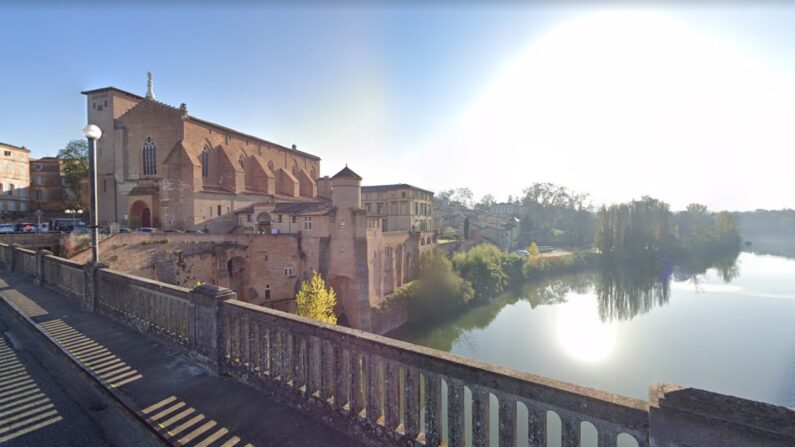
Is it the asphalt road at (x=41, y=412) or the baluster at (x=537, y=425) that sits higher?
the baluster at (x=537, y=425)

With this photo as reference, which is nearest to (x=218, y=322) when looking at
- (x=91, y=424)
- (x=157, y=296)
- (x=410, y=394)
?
(x=91, y=424)

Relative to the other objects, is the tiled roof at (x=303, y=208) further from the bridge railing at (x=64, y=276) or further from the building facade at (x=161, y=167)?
the bridge railing at (x=64, y=276)

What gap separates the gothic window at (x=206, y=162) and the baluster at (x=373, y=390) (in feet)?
107

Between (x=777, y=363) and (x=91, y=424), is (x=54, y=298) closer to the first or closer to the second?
(x=91, y=424)

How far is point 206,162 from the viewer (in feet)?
102

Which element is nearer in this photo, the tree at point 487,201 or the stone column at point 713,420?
the stone column at point 713,420

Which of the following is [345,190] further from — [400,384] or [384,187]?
[400,384]

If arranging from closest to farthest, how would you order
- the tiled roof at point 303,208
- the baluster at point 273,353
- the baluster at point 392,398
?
the baluster at point 392,398 < the baluster at point 273,353 < the tiled roof at point 303,208

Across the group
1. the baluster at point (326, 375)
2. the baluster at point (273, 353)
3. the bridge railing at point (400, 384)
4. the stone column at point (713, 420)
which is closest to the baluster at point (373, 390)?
the bridge railing at point (400, 384)

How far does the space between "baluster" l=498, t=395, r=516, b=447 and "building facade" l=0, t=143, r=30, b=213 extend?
61244mm

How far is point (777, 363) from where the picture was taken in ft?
74.6

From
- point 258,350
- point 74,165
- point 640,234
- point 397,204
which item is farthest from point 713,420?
point 640,234

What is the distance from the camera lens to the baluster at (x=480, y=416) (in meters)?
3.09

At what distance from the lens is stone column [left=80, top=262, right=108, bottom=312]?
8.27m
